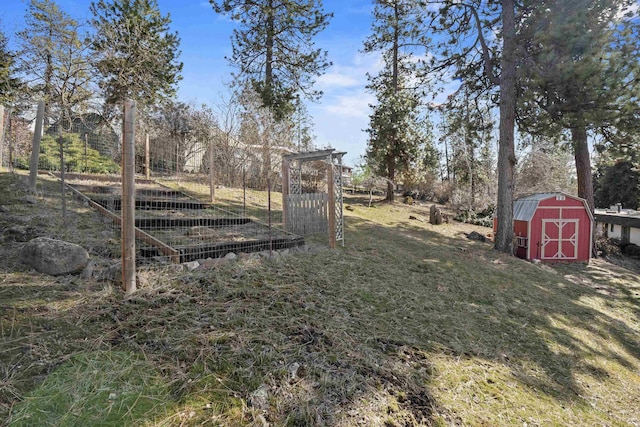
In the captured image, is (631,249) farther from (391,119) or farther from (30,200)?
(30,200)

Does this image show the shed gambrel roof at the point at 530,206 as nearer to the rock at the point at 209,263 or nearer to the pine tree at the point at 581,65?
the pine tree at the point at 581,65

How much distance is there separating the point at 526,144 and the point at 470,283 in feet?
46.2

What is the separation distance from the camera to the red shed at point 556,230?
9820 millimetres

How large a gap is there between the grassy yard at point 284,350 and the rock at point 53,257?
94mm

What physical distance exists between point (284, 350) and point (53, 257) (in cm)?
216

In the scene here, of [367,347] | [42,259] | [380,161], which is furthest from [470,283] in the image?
[380,161]

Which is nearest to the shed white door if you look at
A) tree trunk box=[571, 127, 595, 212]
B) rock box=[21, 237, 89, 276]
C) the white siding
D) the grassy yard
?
tree trunk box=[571, 127, 595, 212]

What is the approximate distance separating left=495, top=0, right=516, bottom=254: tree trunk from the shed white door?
67.4 inches

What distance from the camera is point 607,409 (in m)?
2.70

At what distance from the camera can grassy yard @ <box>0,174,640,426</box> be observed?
1746mm

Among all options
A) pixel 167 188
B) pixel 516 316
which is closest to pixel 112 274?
pixel 516 316

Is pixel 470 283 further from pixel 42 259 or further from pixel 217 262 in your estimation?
pixel 42 259

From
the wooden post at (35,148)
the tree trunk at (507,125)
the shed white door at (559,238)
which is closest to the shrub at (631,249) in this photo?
the shed white door at (559,238)

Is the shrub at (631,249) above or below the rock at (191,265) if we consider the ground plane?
below
